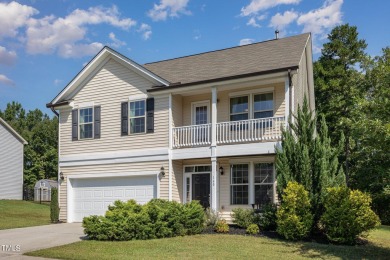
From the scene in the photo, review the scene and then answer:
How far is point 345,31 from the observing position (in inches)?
1214

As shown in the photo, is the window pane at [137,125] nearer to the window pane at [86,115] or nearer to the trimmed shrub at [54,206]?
the window pane at [86,115]

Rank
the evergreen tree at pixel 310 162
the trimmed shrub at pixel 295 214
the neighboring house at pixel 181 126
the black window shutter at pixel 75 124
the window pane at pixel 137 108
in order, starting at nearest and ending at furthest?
the trimmed shrub at pixel 295 214, the evergreen tree at pixel 310 162, the neighboring house at pixel 181 126, the window pane at pixel 137 108, the black window shutter at pixel 75 124

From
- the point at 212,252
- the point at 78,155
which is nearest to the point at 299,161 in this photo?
the point at 212,252

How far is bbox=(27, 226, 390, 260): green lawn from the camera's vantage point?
35.5 feet

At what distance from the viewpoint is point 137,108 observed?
758 inches

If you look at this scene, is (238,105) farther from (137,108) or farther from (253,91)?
(137,108)

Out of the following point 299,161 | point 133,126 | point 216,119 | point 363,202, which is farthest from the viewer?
point 133,126

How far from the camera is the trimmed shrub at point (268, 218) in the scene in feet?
48.9

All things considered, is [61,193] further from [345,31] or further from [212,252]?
[345,31]

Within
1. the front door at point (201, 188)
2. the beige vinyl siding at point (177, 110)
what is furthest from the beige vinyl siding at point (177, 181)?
the beige vinyl siding at point (177, 110)

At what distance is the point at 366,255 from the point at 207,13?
37.2ft

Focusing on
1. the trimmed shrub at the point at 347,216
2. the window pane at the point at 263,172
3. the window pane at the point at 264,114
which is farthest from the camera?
the window pane at the point at 264,114

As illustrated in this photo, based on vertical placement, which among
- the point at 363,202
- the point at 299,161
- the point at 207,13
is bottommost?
the point at 363,202

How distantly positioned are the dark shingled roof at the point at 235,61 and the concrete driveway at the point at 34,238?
7.77 meters
